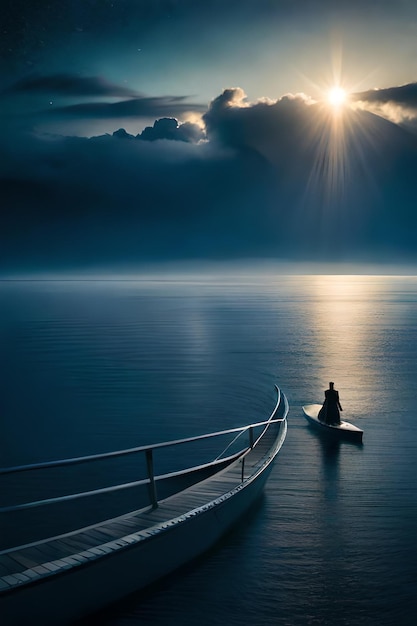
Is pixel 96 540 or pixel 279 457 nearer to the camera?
pixel 96 540

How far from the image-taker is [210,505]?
1353 cm

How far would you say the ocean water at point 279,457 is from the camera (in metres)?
12.4

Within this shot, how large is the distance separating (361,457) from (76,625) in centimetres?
1609


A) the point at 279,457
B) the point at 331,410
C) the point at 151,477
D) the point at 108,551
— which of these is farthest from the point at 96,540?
the point at 331,410

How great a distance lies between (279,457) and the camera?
23.6 m

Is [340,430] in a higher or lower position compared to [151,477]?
lower

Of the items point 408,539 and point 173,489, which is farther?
point 173,489

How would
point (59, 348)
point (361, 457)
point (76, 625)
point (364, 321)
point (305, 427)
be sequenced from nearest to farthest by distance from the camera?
point (76, 625) → point (361, 457) → point (305, 427) → point (59, 348) → point (364, 321)

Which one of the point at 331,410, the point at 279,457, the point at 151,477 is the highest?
the point at 151,477

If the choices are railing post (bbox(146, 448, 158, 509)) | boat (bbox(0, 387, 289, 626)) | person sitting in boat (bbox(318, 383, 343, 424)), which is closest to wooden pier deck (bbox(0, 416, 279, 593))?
boat (bbox(0, 387, 289, 626))

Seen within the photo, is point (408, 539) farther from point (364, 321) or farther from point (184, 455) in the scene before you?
point (364, 321)

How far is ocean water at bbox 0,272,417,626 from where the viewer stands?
488 inches

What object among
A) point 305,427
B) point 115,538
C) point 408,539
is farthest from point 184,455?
point 115,538

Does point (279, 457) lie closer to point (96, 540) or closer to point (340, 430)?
point (340, 430)
